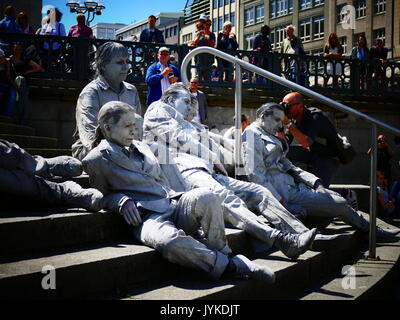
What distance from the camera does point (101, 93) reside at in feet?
19.0

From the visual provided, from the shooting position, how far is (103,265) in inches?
139

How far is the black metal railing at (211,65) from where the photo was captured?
35.9 feet

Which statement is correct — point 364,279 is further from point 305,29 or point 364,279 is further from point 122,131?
point 305,29

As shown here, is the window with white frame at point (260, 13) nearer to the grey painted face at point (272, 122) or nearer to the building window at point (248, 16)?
the building window at point (248, 16)

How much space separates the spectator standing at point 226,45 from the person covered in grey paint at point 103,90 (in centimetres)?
684

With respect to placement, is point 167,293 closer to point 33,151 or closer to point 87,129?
Answer: point 87,129

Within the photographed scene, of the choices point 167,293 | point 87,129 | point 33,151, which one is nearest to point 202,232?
point 167,293

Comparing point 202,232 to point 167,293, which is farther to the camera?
point 202,232

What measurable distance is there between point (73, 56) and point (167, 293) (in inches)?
333

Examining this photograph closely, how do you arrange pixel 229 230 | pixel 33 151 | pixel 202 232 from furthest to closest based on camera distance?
1. pixel 33 151
2. pixel 229 230
3. pixel 202 232

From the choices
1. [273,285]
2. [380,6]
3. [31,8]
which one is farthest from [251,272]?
[380,6]

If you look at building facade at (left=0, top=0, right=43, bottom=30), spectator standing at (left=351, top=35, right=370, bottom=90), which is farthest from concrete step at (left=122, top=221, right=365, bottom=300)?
building facade at (left=0, top=0, right=43, bottom=30)

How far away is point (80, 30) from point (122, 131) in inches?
301

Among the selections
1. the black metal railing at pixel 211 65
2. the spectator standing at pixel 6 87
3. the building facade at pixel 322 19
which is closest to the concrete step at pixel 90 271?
the spectator standing at pixel 6 87
